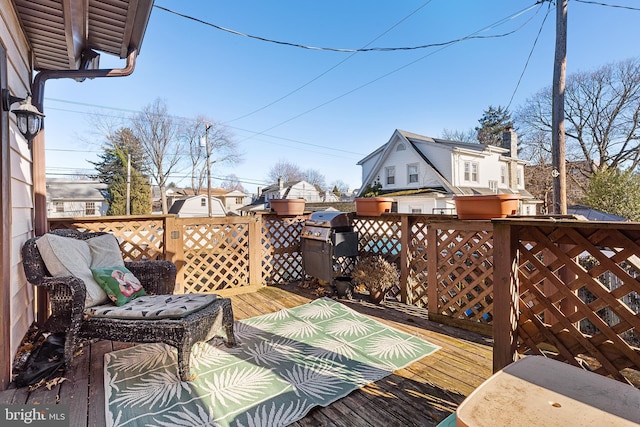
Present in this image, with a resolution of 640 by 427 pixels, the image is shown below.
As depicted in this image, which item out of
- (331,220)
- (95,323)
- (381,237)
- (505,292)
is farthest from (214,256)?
(505,292)

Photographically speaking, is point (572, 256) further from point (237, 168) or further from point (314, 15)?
point (237, 168)

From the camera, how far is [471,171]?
1445 cm

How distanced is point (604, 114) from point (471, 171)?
865 centimetres

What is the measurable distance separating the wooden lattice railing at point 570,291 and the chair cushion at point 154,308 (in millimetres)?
2190

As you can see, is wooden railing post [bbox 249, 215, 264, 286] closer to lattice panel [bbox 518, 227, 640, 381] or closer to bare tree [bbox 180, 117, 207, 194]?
lattice panel [bbox 518, 227, 640, 381]

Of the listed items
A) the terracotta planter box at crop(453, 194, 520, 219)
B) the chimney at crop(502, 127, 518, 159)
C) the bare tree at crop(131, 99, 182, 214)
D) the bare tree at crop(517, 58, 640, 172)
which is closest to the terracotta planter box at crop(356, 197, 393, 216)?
the terracotta planter box at crop(453, 194, 520, 219)

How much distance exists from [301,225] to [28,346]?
350 cm

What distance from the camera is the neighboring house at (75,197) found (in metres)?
21.0

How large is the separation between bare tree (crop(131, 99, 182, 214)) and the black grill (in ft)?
63.5

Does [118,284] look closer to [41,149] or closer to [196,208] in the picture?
[41,149]

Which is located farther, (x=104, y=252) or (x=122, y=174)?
(x=122, y=174)

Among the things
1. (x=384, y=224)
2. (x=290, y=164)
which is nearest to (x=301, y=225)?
(x=384, y=224)

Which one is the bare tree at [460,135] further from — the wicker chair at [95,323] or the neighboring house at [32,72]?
the wicker chair at [95,323]

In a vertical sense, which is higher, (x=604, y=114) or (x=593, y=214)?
(x=604, y=114)
